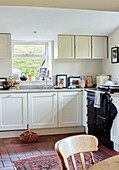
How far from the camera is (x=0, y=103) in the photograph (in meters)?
4.95

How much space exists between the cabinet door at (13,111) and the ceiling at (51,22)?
1.33 meters

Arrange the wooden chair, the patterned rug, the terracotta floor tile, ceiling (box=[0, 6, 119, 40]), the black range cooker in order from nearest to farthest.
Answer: the wooden chair, the patterned rug, the terracotta floor tile, the black range cooker, ceiling (box=[0, 6, 119, 40])

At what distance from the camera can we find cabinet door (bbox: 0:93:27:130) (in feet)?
16.3

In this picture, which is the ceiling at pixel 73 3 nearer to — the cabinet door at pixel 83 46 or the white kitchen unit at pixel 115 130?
the white kitchen unit at pixel 115 130

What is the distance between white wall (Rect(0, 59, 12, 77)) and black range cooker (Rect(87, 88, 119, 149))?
1.75 m

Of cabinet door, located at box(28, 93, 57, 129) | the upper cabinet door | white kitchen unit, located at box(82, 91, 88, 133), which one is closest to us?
cabinet door, located at box(28, 93, 57, 129)

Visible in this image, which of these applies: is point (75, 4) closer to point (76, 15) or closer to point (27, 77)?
point (76, 15)

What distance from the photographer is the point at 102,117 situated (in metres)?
4.42

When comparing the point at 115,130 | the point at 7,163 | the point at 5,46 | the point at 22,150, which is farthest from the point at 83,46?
the point at 7,163

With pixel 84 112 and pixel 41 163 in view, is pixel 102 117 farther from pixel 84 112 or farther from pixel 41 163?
pixel 41 163

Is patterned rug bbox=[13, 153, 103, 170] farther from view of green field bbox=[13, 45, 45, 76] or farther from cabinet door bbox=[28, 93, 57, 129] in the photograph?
view of green field bbox=[13, 45, 45, 76]

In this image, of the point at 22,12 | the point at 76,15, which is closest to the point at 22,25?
the point at 22,12

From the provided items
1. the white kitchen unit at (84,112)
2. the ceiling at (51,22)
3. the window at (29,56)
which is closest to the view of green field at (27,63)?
the window at (29,56)

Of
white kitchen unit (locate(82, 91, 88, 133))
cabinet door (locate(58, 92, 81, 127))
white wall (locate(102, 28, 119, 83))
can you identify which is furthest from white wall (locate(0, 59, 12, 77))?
white wall (locate(102, 28, 119, 83))
